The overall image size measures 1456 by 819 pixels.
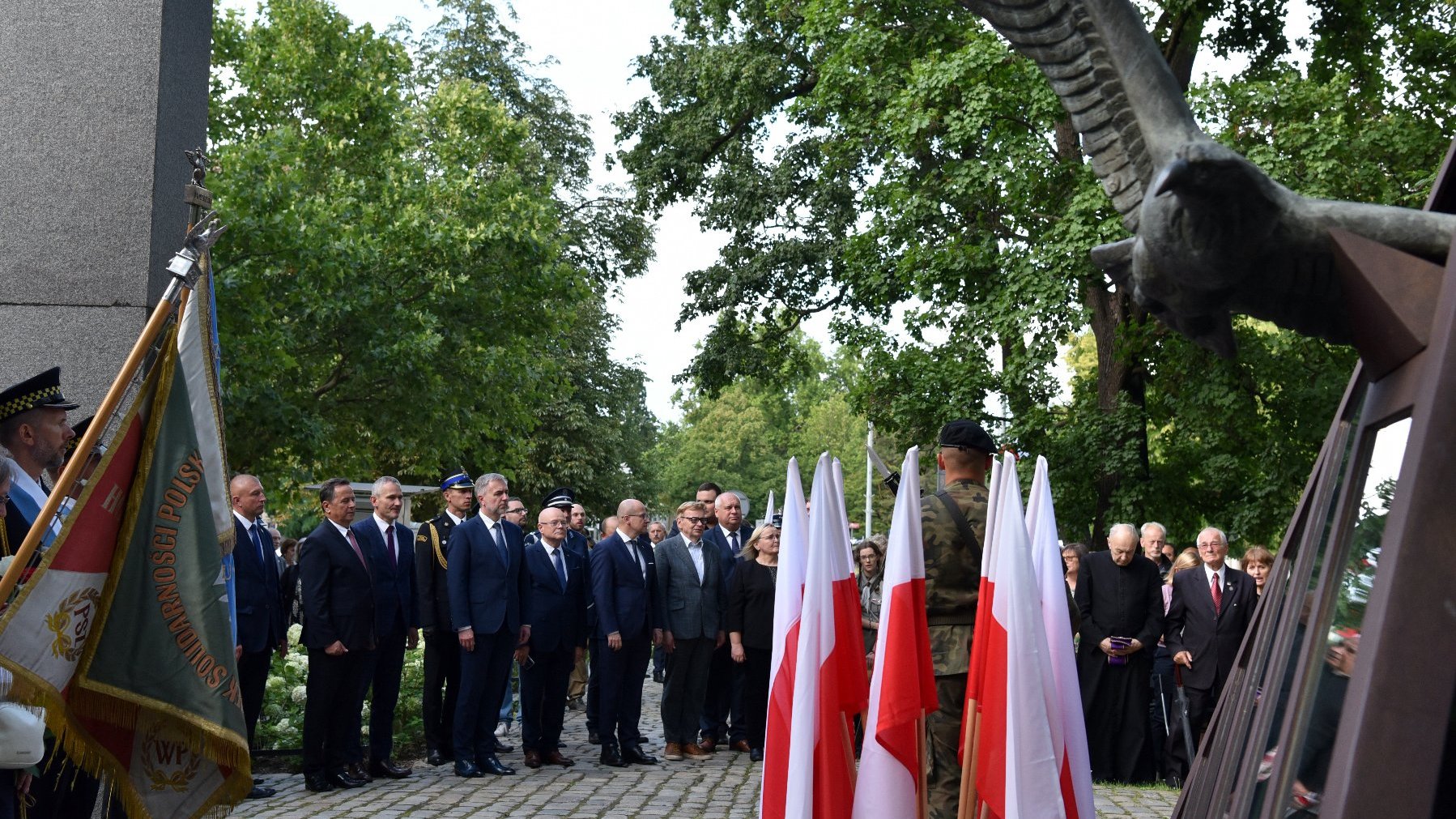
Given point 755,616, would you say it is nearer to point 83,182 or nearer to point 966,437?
point 966,437

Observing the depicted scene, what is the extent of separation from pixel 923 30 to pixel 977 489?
16.0 m

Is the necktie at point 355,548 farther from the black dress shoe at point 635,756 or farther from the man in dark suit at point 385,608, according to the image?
the black dress shoe at point 635,756

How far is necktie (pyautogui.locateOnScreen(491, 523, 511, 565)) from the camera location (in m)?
10.8

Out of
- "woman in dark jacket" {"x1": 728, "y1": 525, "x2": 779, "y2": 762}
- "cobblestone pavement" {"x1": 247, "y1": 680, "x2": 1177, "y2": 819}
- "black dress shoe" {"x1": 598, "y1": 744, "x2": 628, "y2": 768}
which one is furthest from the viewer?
"woman in dark jacket" {"x1": 728, "y1": 525, "x2": 779, "y2": 762}

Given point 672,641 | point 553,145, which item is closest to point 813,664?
point 672,641

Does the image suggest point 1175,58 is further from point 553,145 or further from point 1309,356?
point 553,145

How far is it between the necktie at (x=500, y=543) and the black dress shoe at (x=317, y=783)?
2118mm

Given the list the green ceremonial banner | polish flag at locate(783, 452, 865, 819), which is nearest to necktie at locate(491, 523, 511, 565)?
polish flag at locate(783, 452, 865, 819)

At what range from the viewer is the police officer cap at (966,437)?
245 inches

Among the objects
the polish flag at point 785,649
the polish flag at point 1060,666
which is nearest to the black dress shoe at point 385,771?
A: the polish flag at point 785,649

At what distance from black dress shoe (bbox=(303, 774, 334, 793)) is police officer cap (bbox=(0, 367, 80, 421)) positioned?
5.05 metres

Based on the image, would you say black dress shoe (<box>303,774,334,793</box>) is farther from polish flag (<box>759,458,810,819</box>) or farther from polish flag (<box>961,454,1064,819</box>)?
polish flag (<box>961,454,1064,819</box>)

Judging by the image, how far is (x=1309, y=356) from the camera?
62.8ft

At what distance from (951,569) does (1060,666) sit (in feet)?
2.09
